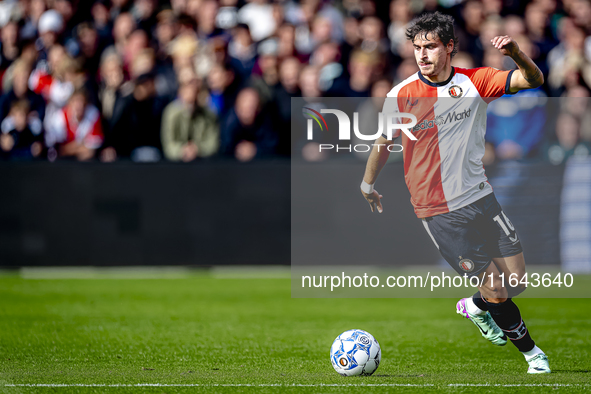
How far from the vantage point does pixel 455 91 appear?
578cm

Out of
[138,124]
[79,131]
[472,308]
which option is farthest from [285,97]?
[472,308]

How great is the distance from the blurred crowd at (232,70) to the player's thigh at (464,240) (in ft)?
13.9

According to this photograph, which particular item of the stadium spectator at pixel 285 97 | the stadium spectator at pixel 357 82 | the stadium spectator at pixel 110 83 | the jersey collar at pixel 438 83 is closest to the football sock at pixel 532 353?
the jersey collar at pixel 438 83

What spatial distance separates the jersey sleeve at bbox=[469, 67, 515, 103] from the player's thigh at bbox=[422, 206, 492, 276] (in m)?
0.81

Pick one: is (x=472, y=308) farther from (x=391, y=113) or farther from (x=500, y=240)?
(x=391, y=113)

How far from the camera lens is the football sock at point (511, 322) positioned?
581cm

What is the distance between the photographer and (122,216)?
11070 mm

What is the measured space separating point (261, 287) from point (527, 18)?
19.2ft

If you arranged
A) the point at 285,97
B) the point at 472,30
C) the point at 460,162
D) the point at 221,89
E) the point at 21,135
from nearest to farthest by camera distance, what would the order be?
1. the point at 460,162
2. the point at 285,97
3. the point at 221,89
4. the point at 21,135
5. the point at 472,30

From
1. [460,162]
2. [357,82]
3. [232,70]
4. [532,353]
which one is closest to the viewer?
[460,162]

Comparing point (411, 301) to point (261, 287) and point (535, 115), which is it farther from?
point (535, 115)

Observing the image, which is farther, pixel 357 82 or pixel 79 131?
pixel 79 131

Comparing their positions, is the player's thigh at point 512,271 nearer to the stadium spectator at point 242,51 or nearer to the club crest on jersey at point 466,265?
the club crest on jersey at point 466,265

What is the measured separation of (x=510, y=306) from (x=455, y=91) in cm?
159
